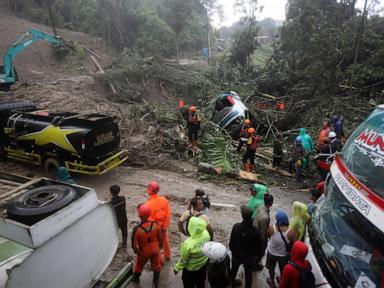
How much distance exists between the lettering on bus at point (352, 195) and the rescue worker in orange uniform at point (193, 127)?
A: 7.38m

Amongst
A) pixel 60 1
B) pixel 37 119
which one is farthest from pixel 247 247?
pixel 60 1

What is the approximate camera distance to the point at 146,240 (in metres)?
4.56

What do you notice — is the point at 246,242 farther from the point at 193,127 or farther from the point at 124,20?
the point at 124,20

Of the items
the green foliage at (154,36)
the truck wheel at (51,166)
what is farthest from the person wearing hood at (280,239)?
the green foliage at (154,36)

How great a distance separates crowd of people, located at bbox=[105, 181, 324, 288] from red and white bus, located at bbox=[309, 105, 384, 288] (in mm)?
280

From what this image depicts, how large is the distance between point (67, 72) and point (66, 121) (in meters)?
12.1

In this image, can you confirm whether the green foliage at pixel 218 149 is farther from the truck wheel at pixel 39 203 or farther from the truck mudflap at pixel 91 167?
the truck wheel at pixel 39 203

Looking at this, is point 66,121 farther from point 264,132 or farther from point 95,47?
point 95,47

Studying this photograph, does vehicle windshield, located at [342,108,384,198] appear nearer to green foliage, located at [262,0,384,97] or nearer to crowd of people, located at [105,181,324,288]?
crowd of people, located at [105,181,324,288]

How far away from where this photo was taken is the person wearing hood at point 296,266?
139 inches

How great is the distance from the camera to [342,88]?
15422mm

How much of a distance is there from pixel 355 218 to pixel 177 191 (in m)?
5.66

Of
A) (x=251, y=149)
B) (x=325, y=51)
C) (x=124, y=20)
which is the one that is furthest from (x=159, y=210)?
(x=124, y=20)

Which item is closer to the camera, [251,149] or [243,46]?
[251,149]
